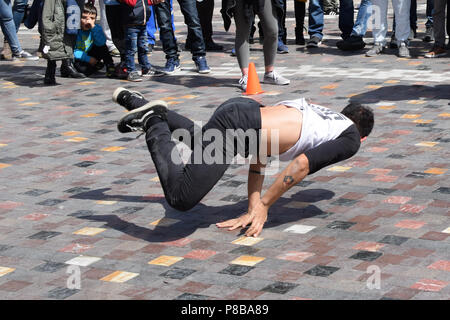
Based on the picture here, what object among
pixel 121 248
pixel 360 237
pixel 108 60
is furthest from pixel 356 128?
pixel 108 60

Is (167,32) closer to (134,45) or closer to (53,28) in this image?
(134,45)

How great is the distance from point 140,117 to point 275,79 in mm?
4565

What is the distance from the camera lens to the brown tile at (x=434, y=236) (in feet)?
15.5

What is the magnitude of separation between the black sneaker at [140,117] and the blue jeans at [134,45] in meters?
5.08

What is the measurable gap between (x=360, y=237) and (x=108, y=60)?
6733mm

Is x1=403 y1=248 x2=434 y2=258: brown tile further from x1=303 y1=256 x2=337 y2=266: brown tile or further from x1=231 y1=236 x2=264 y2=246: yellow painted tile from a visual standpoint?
x1=231 y1=236 x2=264 y2=246: yellow painted tile

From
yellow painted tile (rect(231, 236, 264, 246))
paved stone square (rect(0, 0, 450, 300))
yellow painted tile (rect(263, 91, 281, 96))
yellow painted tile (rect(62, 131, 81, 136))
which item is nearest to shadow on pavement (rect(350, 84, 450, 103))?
paved stone square (rect(0, 0, 450, 300))

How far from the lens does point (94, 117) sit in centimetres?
845

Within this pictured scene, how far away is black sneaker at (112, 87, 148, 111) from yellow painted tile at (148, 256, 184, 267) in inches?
49.5

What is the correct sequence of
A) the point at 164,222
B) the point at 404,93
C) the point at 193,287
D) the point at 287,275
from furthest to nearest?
1. the point at 404,93
2. the point at 164,222
3. the point at 287,275
4. the point at 193,287

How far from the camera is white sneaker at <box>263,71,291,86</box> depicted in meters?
9.59

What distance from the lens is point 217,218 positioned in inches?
210

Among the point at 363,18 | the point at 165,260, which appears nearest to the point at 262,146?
the point at 165,260

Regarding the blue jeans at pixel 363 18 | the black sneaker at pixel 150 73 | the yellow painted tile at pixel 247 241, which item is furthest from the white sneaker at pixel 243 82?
the yellow painted tile at pixel 247 241
